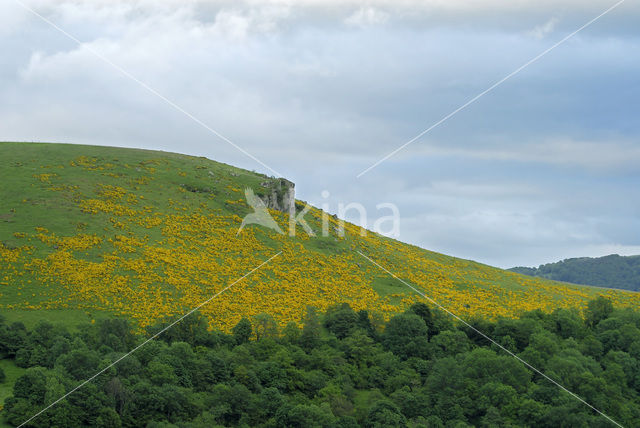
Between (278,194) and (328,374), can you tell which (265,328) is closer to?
(328,374)

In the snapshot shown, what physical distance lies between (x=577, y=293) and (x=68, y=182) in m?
97.4

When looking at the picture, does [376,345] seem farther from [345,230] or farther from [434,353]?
[345,230]

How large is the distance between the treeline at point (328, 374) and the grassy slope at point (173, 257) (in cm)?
833

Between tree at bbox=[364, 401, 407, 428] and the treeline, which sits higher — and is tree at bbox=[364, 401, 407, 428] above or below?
below

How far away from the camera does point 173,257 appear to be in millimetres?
99500

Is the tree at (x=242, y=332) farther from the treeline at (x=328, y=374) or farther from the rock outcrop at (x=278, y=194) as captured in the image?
the rock outcrop at (x=278, y=194)

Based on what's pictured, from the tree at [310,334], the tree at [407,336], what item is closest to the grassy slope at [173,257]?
the tree at [407,336]

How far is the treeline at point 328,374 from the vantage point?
200 ft

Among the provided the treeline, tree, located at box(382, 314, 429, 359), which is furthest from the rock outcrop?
tree, located at box(382, 314, 429, 359)

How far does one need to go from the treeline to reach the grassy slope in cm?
833

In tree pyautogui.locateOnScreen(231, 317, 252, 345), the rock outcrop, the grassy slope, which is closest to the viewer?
tree pyautogui.locateOnScreen(231, 317, 252, 345)

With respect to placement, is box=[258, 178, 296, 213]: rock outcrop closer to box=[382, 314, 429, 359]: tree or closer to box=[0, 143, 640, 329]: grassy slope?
box=[0, 143, 640, 329]: grassy slope

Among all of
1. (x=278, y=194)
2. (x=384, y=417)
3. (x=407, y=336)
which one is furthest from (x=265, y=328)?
(x=278, y=194)

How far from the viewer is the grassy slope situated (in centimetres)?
8719
